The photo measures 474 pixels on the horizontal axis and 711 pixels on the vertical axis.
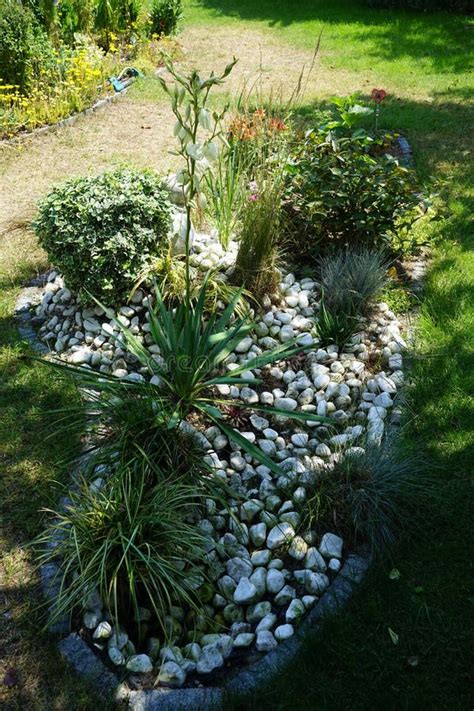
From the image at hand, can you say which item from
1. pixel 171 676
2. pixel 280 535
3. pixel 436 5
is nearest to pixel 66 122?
pixel 280 535

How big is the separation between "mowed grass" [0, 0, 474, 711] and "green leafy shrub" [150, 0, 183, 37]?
3.40 m

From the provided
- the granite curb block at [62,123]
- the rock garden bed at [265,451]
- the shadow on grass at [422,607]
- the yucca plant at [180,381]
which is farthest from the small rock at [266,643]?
Answer: the granite curb block at [62,123]

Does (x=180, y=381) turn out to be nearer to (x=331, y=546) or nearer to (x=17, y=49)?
(x=331, y=546)

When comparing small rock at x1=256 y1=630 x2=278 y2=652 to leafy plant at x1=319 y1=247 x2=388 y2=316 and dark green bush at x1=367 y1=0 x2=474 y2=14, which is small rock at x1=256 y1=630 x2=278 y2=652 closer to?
leafy plant at x1=319 y1=247 x2=388 y2=316

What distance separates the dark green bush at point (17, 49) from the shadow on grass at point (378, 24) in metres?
5.12

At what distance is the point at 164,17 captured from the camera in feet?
35.2

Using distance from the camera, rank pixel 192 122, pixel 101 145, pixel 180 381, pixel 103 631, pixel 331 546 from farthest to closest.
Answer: pixel 101 145 < pixel 180 381 < pixel 331 546 < pixel 192 122 < pixel 103 631

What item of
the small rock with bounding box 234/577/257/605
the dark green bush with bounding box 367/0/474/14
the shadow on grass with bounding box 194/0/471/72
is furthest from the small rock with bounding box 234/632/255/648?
the dark green bush with bounding box 367/0/474/14

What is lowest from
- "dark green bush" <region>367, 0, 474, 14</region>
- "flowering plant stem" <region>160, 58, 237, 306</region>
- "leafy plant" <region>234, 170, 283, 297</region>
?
"leafy plant" <region>234, 170, 283, 297</region>

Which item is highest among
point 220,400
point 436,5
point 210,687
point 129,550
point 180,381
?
point 436,5

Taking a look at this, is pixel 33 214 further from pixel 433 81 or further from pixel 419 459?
pixel 433 81

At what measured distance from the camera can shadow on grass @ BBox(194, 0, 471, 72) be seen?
10.4 metres

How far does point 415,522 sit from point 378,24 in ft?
34.9

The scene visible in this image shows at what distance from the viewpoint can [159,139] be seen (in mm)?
7602
